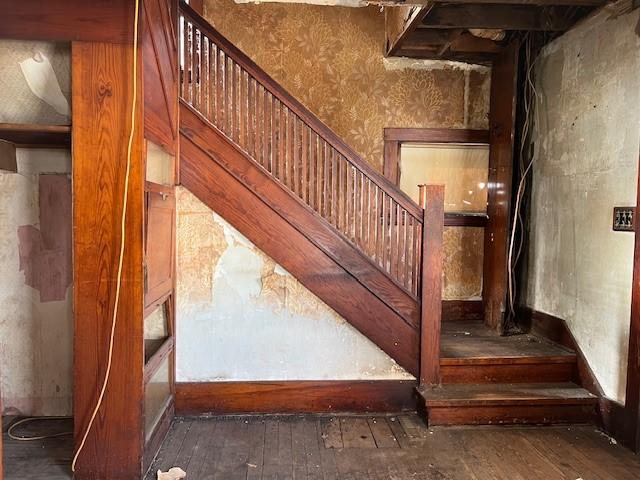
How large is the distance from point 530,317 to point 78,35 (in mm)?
3369

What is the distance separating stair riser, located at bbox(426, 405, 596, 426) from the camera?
2.60 m

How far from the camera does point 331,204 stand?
8.75 feet

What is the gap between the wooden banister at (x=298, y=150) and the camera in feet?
8.34

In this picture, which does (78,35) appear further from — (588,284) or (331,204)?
(588,284)

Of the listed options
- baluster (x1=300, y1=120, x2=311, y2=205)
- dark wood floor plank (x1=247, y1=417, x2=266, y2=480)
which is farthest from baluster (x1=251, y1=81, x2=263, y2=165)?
dark wood floor plank (x1=247, y1=417, x2=266, y2=480)

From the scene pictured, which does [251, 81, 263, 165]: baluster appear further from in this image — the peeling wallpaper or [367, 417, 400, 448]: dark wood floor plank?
[367, 417, 400, 448]: dark wood floor plank

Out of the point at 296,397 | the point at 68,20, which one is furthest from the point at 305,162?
the point at 296,397

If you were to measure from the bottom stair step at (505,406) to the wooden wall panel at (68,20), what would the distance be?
2479mm

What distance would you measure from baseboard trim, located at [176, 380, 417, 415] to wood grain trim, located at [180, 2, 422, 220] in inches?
43.0

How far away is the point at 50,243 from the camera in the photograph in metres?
2.48

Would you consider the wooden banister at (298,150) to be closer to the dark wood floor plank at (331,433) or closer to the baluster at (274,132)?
the baluster at (274,132)

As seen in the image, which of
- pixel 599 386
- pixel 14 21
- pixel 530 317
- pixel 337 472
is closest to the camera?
pixel 14 21

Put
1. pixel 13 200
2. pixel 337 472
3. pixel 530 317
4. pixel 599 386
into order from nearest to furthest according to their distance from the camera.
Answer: pixel 337 472
pixel 13 200
pixel 599 386
pixel 530 317

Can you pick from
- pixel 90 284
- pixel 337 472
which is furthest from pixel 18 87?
pixel 337 472
